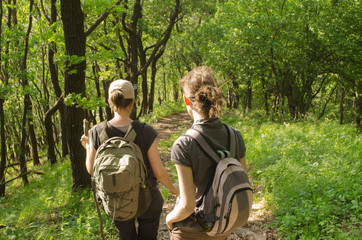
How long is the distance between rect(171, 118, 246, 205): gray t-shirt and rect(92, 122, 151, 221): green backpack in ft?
2.00

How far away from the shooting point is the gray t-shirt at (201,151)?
1824 millimetres

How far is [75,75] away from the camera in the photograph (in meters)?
5.09

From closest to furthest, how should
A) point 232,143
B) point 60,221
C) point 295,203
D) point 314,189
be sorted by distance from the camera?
1. point 232,143
2. point 295,203
3. point 314,189
4. point 60,221

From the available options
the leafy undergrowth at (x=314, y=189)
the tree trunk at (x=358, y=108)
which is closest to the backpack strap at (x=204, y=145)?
the leafy undergrowth at (x=314, y=189)

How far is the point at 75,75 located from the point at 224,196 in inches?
171

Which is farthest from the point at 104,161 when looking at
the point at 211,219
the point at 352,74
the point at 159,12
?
the point at 159,12

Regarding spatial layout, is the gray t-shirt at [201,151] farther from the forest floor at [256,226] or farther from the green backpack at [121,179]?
the forest floor at [256,226]

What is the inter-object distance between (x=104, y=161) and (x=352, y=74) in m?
12.5

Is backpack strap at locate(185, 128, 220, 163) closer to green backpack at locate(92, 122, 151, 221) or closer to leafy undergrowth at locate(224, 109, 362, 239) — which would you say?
green backpack at locate(92, 122, 151, 221)

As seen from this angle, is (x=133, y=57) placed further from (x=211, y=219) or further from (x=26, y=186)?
(x=211, y=219)

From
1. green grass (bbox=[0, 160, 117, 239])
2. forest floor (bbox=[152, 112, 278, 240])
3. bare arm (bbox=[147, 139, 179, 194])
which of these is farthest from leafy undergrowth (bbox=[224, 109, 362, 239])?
green grass (bbox=[0, 160, 117, 239])

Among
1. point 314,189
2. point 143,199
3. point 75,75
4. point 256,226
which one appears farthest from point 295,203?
point 75,75

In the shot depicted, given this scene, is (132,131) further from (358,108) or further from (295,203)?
(358,108)

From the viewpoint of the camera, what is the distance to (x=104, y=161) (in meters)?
2.31
